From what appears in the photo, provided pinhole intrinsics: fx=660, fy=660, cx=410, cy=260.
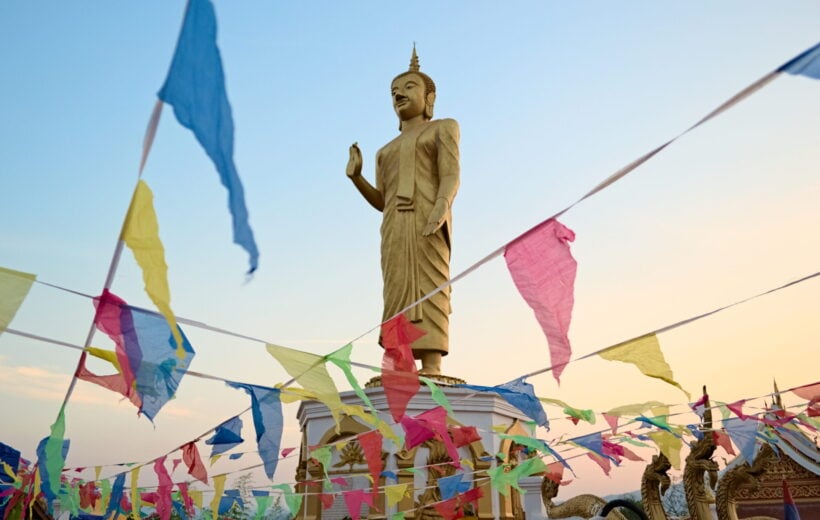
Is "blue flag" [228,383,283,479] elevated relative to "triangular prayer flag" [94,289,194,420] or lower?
lower

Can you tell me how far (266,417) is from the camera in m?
3.71

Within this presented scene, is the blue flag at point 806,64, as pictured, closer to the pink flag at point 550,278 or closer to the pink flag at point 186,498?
the pink flag at point 550,278

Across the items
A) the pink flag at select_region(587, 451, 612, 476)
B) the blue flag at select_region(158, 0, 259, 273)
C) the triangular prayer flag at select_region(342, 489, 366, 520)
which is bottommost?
the triangular prayer flag at select_region(342, 489, 366, 520)

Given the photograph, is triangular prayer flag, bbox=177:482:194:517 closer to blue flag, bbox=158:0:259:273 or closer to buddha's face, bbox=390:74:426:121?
blue flag, bbox=158:0:259:273

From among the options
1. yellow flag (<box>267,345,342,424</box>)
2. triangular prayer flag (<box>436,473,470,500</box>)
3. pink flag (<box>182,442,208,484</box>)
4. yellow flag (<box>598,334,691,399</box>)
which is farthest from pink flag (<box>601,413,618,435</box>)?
pink flag (<box>182,442,208,484</box>)

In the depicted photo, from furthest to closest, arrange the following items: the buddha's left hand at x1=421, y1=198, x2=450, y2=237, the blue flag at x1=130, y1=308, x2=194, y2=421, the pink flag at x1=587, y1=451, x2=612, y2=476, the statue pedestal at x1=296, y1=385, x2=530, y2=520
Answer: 1. the buddha's left hand at x1=421, y1=198, x2=450, y2=237
2. the statue pedestal at x1=296, y1=385, x2=530, y2=520
3. the pink flag at x1=587, y1=451, x2=612, y2=476
4. the blue flag at x1=130, y1=308, x2=194, y2=421

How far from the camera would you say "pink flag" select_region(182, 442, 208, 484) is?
4.65 meters

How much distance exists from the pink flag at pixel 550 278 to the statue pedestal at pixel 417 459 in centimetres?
299

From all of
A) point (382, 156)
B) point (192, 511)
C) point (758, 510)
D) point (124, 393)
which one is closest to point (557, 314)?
point (124, 393)

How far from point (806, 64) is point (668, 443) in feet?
11.0

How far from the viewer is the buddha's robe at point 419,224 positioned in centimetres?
742

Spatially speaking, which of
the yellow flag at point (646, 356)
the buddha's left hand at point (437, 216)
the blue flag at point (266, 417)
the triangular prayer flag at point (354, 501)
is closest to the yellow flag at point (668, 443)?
the yellow flag at point (646, 356)

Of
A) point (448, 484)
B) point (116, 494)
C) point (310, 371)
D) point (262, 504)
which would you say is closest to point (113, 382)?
point (310, 371)

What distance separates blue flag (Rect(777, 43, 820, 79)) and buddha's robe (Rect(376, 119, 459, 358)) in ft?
17.7
